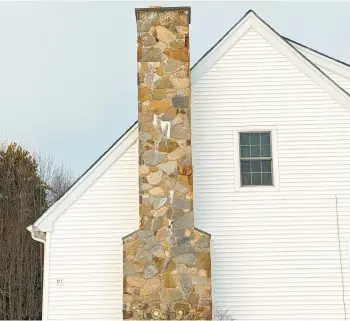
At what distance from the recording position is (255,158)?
11.1 metres

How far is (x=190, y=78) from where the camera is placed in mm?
11172

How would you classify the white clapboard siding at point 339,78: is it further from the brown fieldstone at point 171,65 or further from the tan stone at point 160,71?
the tan stone at point 160,71

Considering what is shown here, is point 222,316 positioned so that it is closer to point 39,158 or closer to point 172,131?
point 172,131

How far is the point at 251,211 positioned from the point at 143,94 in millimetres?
3305

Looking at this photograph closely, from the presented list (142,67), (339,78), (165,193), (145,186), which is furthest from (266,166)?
(142,67)

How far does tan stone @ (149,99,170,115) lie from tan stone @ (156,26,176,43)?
1.34 meters

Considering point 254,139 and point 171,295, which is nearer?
point 171,295

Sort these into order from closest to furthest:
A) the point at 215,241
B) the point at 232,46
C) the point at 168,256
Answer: the point at 168,256
the point at 215,241
the point at 232,46

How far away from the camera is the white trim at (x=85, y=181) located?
11.0 m

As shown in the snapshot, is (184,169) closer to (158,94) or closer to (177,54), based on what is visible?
(158,94)

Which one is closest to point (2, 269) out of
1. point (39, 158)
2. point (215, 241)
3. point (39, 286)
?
point (39, 286)

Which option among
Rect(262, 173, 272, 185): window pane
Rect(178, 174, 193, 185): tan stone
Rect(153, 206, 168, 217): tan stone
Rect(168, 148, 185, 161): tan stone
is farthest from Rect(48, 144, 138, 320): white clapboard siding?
Rect(262, 173, 272, 185): window pane

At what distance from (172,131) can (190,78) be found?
144 cm

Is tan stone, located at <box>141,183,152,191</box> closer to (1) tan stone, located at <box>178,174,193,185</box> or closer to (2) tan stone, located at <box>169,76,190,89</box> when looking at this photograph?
(1) tan stone, located at <box>178,174,193,185</box>
